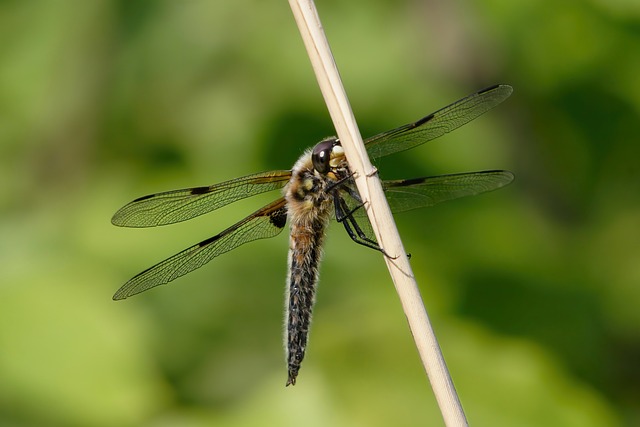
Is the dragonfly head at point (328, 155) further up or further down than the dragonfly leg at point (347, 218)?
further up

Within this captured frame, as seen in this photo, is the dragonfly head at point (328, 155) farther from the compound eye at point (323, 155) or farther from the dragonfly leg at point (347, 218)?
the dragonfly leg at point (347, 218)

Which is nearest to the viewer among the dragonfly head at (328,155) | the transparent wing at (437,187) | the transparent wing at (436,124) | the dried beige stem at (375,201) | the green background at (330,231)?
the dried beige stem at (375,201)

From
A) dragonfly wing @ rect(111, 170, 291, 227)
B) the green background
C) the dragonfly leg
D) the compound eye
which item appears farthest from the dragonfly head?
the green background

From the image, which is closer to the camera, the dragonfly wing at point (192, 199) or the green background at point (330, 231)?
the dragonfly wing at point (192, 199)

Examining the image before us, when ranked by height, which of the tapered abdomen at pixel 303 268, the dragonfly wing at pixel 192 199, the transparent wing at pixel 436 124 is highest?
the dragonfly wing at pixel 192 199

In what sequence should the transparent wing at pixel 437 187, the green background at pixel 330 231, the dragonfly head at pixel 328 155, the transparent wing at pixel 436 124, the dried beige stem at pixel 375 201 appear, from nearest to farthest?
1. the dried beige stem at pixel 375 201
2. the dragonfly head at pixel 328 155
3. the transparent wing at pixel 436 124
4. the transparent wing at pixel 437 187
5. the green background at pixel 330 231

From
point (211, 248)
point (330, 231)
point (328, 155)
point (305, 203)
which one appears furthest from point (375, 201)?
point (330, 231)

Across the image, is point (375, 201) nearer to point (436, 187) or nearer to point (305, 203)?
point (305, 203)

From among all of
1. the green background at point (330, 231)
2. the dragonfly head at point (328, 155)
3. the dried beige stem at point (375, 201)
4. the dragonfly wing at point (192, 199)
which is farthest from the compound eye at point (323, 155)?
the green background at point (330, 231)
